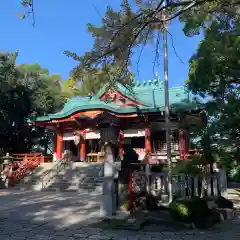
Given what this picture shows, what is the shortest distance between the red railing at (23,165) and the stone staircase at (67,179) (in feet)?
1.32

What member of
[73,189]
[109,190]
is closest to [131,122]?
[73,189]

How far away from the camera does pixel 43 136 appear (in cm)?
2720

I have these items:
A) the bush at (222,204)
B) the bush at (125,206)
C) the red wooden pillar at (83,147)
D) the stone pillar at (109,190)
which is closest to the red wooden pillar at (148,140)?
the red wooden pillar at (83,147)

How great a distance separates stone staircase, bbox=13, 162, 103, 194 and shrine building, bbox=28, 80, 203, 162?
231 cm

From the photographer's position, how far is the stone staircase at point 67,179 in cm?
1572

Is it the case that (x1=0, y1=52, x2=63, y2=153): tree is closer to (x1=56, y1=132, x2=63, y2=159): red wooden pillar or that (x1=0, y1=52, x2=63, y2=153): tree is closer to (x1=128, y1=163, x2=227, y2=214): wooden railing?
(x1=56, y1=132, x2=63, y2=159): red wooden pillar

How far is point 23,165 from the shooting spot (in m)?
18.9

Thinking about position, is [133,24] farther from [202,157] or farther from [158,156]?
[158,156]

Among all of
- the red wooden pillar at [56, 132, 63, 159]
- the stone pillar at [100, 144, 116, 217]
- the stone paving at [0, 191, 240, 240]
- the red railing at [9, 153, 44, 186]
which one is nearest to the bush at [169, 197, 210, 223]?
the stone paving at [0, 191, 240, 240]

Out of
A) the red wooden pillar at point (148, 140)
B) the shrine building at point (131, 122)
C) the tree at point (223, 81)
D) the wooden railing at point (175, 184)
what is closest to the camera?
the tree at point (223, 81)

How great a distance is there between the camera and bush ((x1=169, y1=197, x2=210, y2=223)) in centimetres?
675

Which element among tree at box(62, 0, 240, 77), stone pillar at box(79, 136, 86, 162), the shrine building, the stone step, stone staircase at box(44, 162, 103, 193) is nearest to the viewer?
tree at box(62, 0, 240, 77)

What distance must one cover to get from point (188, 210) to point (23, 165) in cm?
1445

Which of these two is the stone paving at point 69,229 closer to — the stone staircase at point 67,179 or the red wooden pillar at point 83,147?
the stone staircase at point 67,179
